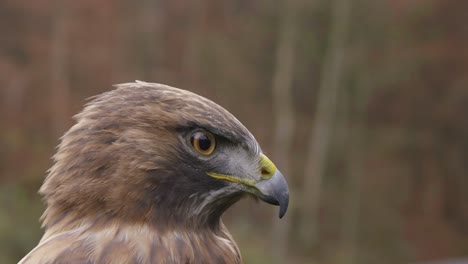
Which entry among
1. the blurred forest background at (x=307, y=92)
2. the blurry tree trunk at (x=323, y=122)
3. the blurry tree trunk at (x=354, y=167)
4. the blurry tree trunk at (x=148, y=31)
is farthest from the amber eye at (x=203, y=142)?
the blurry tree trunk at (x=354, y=167)

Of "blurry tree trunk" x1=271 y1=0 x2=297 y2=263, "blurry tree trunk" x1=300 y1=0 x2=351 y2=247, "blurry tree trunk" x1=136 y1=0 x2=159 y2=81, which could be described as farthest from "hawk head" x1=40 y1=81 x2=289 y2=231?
"blurry tree trunk" x1=300 y1=0 x2=351 y2=247

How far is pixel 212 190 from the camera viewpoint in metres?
2.26

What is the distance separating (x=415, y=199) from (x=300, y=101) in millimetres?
3715

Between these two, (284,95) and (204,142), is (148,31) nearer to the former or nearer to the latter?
(284,95)

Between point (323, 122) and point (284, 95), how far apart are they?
3.93ft

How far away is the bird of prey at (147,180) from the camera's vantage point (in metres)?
2.12

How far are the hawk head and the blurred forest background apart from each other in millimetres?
9671

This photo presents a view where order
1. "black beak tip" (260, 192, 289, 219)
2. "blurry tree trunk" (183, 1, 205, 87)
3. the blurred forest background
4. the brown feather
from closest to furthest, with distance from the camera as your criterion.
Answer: the brown feather < "black beak tip" (260, 192, 289, 219) < the blurred forest background < "blurry tree trunk" (183, 1, 205, 87)

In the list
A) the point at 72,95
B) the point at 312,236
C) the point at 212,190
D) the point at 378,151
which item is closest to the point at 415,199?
the point at 378,151

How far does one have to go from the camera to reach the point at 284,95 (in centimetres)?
1556

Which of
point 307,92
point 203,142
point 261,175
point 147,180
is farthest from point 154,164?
point 307,92

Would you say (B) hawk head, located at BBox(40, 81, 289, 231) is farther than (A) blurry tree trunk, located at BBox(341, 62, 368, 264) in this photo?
No

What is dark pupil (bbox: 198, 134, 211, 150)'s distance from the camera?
7.25ft

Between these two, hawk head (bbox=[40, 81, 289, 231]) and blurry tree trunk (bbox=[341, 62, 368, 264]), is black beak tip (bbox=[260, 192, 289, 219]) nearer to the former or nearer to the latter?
hawk head (bbox=[40, 81, 289, 231])
